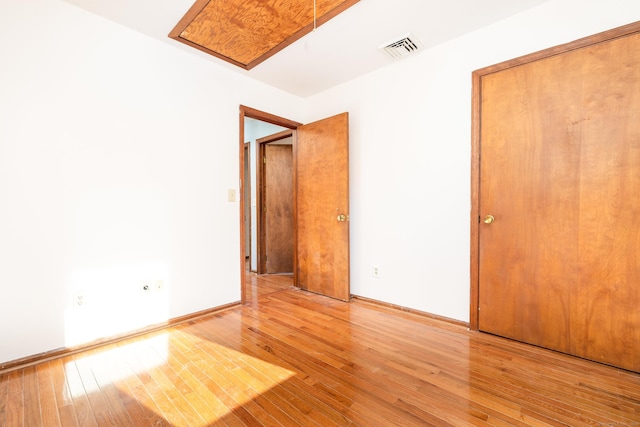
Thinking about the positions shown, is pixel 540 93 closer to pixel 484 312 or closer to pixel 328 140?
pixel 484 312

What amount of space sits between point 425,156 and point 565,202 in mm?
1060

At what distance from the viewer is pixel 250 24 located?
7.06 feet

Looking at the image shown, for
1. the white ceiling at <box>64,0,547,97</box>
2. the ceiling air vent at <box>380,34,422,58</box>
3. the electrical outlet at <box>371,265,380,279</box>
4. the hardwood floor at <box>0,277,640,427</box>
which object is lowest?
the hardwood floor at <box>0,277,640,427</box>

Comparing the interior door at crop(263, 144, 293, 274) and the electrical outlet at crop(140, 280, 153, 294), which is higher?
the interior door at crop(263, 144, 293, 274)

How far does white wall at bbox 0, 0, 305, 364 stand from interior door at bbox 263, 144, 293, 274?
1370 millimetres

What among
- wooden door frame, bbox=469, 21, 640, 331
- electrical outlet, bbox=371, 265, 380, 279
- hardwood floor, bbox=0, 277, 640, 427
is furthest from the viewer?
electrical outlet, bbox=371, 265, 380, 279

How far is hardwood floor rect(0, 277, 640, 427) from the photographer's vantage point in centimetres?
134

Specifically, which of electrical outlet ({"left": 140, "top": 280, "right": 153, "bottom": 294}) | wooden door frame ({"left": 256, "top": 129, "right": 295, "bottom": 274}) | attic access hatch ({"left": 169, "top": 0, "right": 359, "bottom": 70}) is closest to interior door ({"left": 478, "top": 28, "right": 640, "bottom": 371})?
attic access hatch ({"left": 169, "top": 0, "right": 359, "bottom": 70})

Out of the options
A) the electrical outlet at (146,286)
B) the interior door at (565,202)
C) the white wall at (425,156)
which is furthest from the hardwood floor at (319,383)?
the white wall at (425,156)

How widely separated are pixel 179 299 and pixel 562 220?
3.10 m

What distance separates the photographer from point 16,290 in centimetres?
175

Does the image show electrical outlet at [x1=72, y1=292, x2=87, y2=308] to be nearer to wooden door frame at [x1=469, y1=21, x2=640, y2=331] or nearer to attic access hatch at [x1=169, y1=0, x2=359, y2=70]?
attic access hatch at [x1=169, y1=0, x2=359, y2=70]

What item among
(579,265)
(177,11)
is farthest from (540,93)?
(177,11)

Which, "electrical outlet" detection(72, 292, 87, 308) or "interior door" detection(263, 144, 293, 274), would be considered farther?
"interior door" detection(263, 144, 293, 274)
